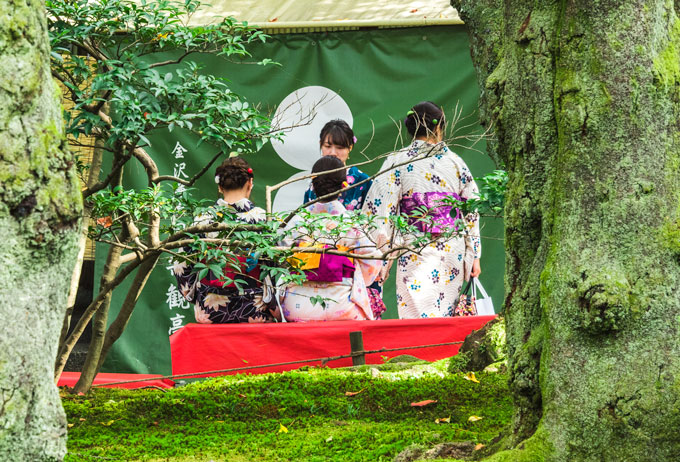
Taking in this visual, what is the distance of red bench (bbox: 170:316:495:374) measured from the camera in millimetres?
5316

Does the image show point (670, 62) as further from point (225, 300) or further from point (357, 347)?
point (225, 300)

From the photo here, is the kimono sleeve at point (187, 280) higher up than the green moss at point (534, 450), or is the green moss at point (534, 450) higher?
the kimono sleeve at point (187, 280)

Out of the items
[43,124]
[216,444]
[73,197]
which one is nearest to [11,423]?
[73,197]

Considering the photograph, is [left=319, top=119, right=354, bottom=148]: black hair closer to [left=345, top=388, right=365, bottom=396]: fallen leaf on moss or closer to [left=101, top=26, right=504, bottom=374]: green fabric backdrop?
[left=101, top=26, right=504, bottom=374]: green fabric backdrop

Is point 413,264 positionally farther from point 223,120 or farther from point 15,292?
point 15,292

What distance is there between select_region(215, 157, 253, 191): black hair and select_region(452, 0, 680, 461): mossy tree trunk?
3268 millimetres

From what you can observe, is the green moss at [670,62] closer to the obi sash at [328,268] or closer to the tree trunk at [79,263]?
the tree trunk at [79,263]

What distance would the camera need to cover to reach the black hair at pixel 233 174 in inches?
215

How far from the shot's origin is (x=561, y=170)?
229 centimetres

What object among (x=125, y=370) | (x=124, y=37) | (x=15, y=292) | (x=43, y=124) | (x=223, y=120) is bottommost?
(x=125, y=370)

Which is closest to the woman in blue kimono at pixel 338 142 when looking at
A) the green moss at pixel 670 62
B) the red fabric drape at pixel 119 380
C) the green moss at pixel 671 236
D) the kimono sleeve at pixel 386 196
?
the kimono sleeve at pixel 386 196

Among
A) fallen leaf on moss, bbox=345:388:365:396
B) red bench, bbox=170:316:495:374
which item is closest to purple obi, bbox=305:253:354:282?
red bench, bbox=170:316:495:374

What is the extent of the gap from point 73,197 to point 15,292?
22 centimetres

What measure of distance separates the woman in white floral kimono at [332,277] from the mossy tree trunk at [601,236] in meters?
2.77
